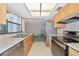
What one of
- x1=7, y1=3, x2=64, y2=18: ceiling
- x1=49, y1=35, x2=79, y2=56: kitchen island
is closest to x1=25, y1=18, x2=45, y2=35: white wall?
x1=7, y1=3, x2=64, y2=18: ceiling

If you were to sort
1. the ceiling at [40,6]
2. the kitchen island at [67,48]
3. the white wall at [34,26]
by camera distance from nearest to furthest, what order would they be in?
the kitchen island at [67,48]
the ceiling at [40,6]
the white wall at [34,26]

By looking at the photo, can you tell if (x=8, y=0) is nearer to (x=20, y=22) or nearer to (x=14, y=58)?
(x=14, y=58)

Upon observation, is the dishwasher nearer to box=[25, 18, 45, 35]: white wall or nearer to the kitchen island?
the kitchen island

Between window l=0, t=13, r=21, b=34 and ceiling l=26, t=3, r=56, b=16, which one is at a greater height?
ceiling l=26, t=3, r=56, b=16

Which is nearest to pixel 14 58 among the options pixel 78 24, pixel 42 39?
pixel 78 24

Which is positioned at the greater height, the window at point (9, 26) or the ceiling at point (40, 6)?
the ceiling at point (40, 6)

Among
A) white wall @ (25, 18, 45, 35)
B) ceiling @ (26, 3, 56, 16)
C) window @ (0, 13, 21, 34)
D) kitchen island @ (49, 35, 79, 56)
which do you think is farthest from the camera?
white wall @ (25, 18, 45, 35)

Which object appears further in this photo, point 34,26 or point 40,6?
point 34,26

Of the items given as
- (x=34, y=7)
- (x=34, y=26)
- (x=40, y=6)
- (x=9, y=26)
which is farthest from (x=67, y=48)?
(x=34, y=26)

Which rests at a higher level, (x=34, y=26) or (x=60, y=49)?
(x=34, y=26)

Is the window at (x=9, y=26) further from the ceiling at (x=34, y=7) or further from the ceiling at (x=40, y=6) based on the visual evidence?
the ceiling at (x=40, y=6)

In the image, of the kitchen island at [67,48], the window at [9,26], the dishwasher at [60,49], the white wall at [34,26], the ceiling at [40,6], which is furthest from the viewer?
the white wall at [34,26]

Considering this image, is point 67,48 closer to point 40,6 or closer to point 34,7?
point 40,6

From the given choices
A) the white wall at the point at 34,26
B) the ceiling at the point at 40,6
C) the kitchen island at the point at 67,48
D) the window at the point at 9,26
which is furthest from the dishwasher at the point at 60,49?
the white wall at the point at 34,26
